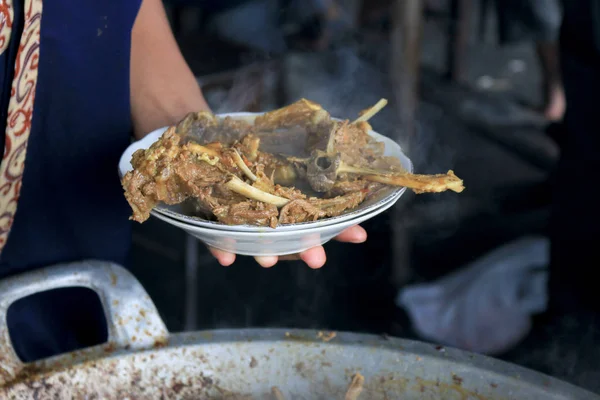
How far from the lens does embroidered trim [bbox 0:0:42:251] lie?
1256mm

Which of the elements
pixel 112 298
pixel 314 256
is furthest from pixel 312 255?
pixel 112 298

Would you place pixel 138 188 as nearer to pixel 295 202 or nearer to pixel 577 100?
pixel 295 202

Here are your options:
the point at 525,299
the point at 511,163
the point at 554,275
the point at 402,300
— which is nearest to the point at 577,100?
the point at 554,275

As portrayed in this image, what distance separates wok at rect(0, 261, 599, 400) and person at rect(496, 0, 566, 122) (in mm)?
3615

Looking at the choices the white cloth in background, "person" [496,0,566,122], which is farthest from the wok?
"person" [496,0,566,122]

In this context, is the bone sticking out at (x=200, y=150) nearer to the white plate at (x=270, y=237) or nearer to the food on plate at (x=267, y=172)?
the food on plate at (x=267, y=172)

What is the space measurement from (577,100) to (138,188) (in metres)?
2.17

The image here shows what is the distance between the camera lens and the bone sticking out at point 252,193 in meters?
1.10

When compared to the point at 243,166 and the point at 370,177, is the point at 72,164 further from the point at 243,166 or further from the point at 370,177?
the point at 370,177

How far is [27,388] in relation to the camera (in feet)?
3.97

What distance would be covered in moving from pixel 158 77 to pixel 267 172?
0.59 metres

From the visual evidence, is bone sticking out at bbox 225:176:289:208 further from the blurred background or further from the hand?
the blurred background

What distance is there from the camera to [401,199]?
3.34 m

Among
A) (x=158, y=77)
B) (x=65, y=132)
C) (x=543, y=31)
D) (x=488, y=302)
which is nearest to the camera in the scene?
(x=65, y=132)
